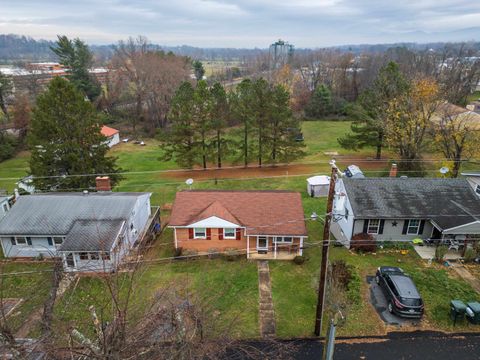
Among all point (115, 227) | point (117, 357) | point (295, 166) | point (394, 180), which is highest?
point (117, 357)

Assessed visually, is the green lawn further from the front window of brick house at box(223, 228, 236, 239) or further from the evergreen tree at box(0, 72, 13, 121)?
the evergreen tree at box(0, 72, 13, 121)

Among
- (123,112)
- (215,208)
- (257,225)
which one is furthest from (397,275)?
(123,112)

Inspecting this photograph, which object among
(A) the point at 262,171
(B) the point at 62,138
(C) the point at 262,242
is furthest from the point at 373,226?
(B) the point at 62,138

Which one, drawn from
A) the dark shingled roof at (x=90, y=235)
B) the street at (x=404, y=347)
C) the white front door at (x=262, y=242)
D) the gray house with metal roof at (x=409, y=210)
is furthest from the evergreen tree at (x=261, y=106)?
the street at (x=404, y=347)

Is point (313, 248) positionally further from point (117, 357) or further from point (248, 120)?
point (248, 120)

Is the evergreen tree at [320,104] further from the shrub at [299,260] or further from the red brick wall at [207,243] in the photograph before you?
the shrub at [299,260]
